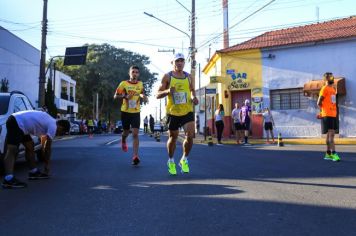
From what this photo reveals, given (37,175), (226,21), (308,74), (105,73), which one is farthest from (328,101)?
(105,73)

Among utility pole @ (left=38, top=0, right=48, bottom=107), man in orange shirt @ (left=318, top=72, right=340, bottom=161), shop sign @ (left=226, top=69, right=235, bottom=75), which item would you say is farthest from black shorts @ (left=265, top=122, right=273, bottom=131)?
utility pole @ (left=38, top=0, right=48, bottom=107)

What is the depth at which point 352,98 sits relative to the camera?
72.0 feet

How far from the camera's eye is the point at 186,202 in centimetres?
552

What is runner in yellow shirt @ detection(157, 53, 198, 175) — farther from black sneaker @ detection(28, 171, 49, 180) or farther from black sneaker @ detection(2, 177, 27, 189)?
black sneaker @ detection(2, 177, 27, 189)

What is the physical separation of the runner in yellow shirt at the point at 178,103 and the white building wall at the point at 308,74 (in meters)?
15.9

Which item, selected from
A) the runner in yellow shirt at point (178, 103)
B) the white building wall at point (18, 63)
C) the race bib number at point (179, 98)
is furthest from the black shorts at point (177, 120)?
the white building wall at point (18, 63)

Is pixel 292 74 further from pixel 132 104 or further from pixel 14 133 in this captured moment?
pixel 14 133

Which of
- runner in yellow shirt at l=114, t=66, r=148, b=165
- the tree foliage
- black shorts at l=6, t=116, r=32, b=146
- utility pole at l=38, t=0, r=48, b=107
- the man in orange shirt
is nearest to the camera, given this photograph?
black shorts at l=6, t=116, r=32, b=146

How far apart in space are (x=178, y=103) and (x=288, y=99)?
55.6ft

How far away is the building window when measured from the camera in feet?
77.2

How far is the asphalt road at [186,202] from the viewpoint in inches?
175

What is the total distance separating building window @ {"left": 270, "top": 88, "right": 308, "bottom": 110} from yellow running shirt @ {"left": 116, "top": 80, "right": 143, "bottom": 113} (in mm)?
15222

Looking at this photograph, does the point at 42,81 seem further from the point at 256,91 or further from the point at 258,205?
the point at 258,205

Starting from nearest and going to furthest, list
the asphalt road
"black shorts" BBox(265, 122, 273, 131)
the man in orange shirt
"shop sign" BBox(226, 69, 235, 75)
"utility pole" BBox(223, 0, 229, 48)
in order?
the asphalt road → the man in orange shirt → "black shorts" BBox(265, 122, 273, 131) → "shop sign" BBox(226, 69, 235, 75) → "utility pole" BBox(223, 0, 229, 48)
